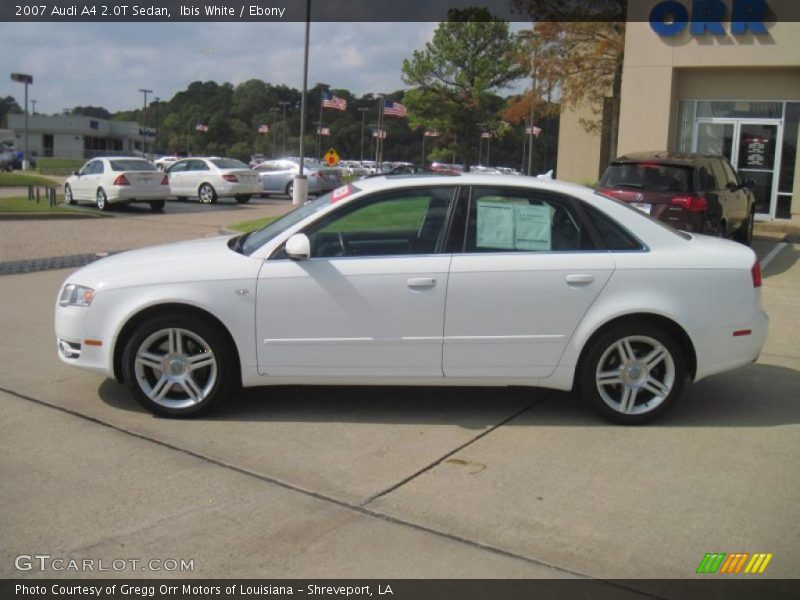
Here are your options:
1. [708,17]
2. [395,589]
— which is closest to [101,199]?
[708,17]

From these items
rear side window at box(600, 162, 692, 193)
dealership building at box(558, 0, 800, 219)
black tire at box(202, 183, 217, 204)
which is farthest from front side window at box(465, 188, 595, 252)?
black tire at box(202, 183, 217, 204)

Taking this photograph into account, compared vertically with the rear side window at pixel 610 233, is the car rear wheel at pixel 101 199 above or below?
below

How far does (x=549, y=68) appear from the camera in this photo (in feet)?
78.0

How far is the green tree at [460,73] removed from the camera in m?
54.9

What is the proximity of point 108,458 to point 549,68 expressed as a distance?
2147cm

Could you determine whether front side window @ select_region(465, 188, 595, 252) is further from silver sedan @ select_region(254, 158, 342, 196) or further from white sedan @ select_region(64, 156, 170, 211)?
silver sedan @ select_region(254, 158, 342, 196)

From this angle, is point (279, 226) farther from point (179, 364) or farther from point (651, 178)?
point (651, 178)

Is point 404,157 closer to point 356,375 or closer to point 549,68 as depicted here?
point 549,68

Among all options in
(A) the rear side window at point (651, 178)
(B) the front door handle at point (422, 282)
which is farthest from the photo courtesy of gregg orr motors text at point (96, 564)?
(A) the rear side window at point (651, 178)

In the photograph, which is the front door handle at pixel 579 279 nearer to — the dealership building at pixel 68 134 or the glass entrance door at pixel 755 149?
the glass entrance door at pixel 755 149

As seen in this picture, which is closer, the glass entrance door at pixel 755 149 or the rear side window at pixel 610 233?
the rear side window at pixel 610 233

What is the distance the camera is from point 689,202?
34.9ft

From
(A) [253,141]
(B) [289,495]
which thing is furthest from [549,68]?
(A) [253,141]

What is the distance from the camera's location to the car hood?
16.7 ft
